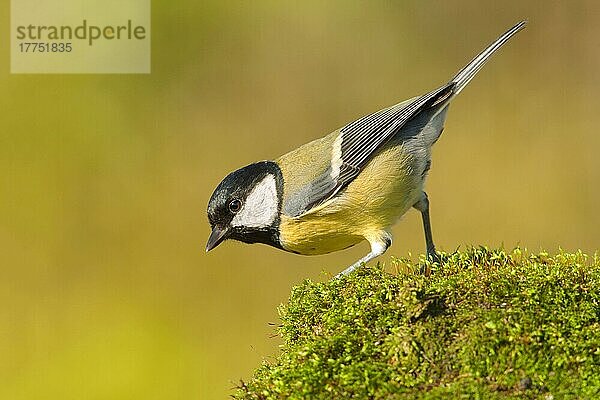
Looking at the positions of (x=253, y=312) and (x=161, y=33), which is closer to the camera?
(x=253, y=312)

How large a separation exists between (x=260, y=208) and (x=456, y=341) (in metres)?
1.26

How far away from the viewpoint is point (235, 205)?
290 centimetres

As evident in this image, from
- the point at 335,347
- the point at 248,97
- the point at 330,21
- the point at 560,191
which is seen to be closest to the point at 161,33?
the point at 248,97

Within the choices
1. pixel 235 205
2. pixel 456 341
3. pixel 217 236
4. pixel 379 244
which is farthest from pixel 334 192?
pixel 456 341

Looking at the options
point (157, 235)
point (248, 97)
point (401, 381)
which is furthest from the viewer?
point (248, 97)

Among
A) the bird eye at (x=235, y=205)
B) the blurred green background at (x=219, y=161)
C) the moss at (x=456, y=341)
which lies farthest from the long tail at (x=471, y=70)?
the blurred green background at (x=219, y=161)

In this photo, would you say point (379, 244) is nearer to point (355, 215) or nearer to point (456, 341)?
point (355, 215)

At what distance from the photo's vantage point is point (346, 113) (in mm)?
5809

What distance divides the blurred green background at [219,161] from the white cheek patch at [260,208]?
1.23 m

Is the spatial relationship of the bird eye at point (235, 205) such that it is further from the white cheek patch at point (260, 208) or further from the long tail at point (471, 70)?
the long tail at point (471, 70)

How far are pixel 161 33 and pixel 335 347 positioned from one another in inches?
163

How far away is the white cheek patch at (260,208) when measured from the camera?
2906 millimetres

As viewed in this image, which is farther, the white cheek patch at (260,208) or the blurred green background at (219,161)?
the blurred green background at (219,161)

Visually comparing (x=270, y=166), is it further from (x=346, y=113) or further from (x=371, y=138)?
(x=346, y=113)
